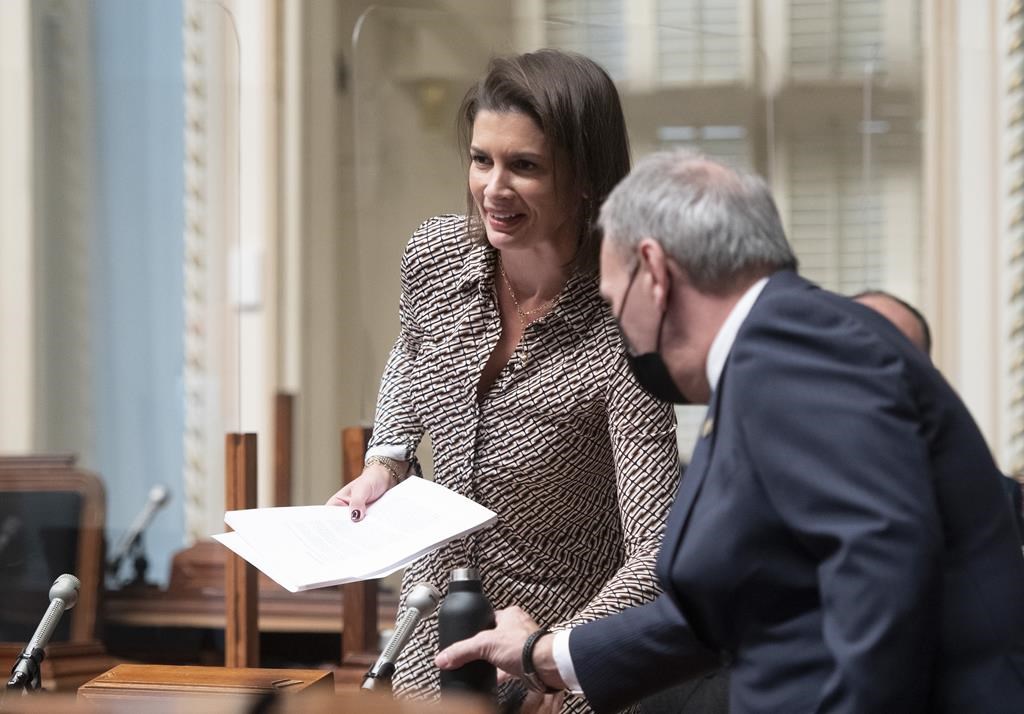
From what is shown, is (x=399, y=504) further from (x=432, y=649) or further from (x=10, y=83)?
(x=10, y=83)

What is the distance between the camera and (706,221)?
154cm

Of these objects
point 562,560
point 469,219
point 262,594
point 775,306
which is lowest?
point 262,594

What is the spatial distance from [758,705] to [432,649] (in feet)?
2.55

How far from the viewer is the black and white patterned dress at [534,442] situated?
2014mm

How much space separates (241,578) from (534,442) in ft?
3.87

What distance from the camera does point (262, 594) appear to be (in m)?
4.11

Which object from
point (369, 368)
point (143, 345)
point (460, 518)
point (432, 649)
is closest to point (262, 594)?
point (369, 368)

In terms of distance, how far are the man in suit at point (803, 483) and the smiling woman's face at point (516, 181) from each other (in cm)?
41

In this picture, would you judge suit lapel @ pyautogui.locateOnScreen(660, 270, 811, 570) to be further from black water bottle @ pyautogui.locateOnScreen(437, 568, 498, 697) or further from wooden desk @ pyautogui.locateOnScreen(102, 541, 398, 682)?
wooden desk @ pyautogui.locateOnScreen(102, 541, 398, 682)

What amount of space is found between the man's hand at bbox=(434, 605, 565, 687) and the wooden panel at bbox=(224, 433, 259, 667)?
127 cm

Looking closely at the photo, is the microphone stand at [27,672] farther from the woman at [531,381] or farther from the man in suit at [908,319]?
the man in suit at [908,319]

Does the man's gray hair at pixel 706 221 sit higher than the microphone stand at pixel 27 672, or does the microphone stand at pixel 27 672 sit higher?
the man's gray hair at pixel 706 221

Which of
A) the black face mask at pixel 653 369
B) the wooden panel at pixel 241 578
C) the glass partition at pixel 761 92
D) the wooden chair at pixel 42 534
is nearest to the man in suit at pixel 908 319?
the black face mask at pixel 653 369

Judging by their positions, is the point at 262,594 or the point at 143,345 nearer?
the point at 262,594
